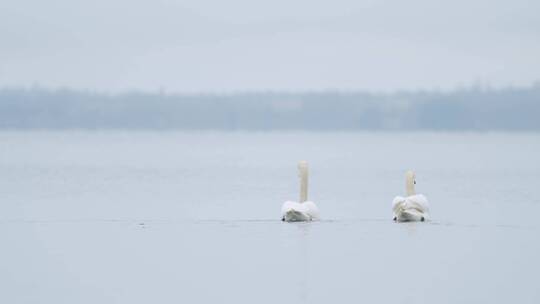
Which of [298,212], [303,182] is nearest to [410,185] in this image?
[303,182]

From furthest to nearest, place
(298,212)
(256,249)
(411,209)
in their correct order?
(411,209) < (298,212) < (256,249)

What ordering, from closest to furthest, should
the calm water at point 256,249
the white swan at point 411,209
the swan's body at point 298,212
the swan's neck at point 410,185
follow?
the calm water at point 256,249, the swan's body at point 298,212, the white swan at point 411,209, the swan's neck at point 410,185

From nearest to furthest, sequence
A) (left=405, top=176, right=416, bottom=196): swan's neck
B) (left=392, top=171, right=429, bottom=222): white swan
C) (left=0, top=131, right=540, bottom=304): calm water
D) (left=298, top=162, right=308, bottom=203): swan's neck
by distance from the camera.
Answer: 1. (left=0, top=131, right=540, bottom=304): calm water
2. (left=392, top=171, right=429, bottom=222): white swan
3. (left=405, top=176, right=416, bottom=196): swan's neck
4. (left=298, top=162, right=308, bottom=203): swan's neck

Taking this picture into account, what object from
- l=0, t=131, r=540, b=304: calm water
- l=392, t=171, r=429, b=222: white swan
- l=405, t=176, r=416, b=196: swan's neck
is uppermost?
l=405, t=176, r=416, b=196: swan's neck

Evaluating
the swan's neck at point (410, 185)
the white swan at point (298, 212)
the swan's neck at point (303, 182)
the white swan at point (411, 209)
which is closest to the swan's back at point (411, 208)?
the white swan at point (411, 209)

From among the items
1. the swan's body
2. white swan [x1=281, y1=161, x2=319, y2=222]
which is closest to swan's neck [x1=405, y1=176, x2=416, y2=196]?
white swan [x1=281, y1=161, x2=319, y2=222]

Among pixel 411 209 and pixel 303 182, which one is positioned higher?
pixel 303 182

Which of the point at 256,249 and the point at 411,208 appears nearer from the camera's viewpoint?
the point at 256,249

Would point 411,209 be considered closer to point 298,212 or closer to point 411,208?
point 411,208

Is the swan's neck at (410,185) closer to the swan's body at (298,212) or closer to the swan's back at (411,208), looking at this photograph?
the swan's back at (411,208)

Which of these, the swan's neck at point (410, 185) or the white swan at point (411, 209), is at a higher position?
the swan's neck at point (410, 185)

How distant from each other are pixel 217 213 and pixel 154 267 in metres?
12.1

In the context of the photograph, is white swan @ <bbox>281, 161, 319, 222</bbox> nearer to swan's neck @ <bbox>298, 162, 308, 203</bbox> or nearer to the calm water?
the calm water

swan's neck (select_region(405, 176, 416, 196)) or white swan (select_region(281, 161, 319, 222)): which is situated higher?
swan's neck (select_region(405, 176, 416, 196))
